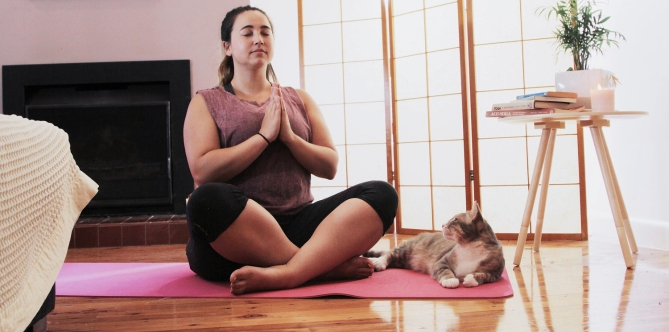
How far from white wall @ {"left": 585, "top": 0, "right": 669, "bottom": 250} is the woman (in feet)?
5.02

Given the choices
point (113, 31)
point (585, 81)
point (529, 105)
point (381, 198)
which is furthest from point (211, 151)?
point (113, 31)

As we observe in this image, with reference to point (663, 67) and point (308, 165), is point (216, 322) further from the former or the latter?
point (663, 67)

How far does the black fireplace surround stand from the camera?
3674 mm

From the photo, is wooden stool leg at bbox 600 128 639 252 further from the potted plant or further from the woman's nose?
the woman's nose

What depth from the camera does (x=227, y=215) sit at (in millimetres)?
1679

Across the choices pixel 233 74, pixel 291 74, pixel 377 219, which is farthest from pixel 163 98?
pixel 377 219

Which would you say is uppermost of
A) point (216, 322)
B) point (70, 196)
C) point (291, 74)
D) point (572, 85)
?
point (291, 74)

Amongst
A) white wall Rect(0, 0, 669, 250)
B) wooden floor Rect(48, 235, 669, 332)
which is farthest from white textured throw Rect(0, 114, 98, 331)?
white wall Rect(0, 0, 669, 250)

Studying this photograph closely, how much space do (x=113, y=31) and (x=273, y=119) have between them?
230 centimetres

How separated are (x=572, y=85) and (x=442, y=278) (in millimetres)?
1158

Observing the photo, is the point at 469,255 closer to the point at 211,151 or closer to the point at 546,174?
the point at 546,174

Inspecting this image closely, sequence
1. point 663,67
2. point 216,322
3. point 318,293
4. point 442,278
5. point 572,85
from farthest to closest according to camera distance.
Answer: point 663,67, point 572,85, point 442,278, point 318,293, point 216,322

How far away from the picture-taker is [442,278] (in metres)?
1.79

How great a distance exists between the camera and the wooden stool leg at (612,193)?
2092 mm
